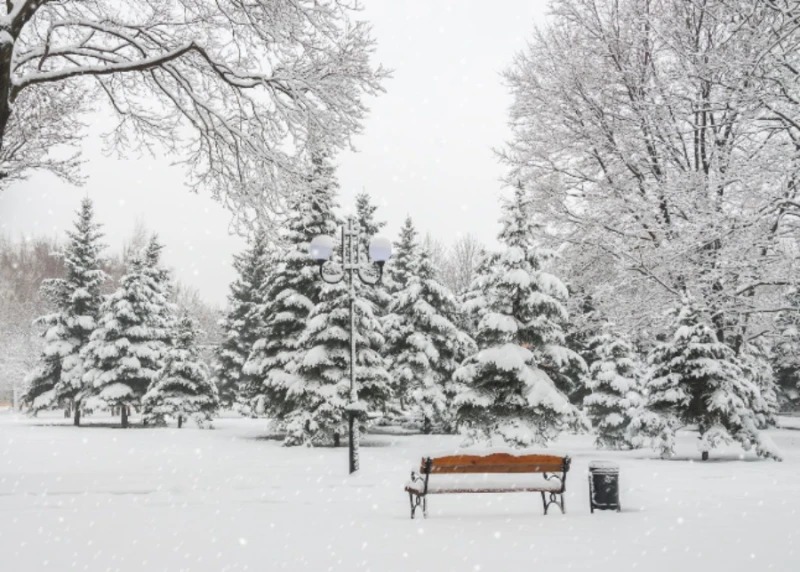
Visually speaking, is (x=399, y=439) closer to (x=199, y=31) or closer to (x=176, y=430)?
(x=176, y=430)

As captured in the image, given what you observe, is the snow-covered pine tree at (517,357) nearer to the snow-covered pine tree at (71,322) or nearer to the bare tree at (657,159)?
the bare tree at (657,159)

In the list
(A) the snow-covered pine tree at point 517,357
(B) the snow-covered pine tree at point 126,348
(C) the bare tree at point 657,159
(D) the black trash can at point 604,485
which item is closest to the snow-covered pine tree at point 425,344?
(A) the snow-covered pine tree at point 517,357

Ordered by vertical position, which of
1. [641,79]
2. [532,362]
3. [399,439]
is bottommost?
[399,439]

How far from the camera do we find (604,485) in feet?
31.4

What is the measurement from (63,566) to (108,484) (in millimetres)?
7084

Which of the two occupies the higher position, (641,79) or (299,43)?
(641,79)

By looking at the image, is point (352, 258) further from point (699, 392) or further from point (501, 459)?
point (699, 392)

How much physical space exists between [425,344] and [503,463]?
2318 centimetres

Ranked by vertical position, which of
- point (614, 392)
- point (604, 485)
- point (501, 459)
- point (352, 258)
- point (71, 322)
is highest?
point (71, 322)

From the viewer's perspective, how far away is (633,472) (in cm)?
1570

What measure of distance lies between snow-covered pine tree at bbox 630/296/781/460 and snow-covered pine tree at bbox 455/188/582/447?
2.73m

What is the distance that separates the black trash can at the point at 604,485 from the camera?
9531mm

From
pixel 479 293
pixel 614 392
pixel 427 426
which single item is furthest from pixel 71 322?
pixel 614 392

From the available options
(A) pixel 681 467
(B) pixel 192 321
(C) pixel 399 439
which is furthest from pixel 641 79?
(B) pixel 192 321
